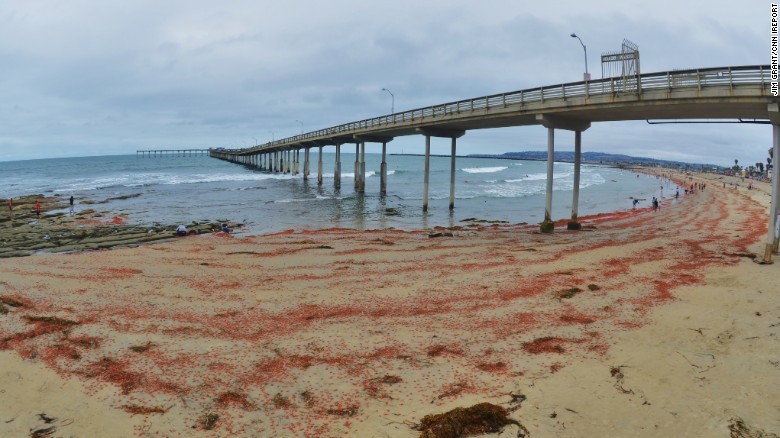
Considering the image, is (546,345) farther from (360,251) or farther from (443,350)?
(360,251)

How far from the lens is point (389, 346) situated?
9.52 m

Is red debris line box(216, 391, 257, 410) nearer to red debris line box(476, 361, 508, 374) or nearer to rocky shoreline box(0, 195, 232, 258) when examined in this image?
red debris line box(476, 361, 508, 374)

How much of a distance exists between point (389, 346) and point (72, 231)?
2770cm

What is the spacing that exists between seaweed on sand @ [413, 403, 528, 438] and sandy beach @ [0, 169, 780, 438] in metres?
0.17

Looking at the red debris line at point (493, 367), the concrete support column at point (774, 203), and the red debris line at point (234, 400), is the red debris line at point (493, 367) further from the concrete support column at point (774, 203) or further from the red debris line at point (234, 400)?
the concrete support column at point (774, 203)

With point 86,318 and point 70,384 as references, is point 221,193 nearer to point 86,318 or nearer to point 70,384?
point 86,318

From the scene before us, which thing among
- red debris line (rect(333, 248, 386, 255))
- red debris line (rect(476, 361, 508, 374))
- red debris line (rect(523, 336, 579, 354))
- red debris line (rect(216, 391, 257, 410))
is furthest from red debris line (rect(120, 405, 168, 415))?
red debris line (rect(333, 248, 386, 255))

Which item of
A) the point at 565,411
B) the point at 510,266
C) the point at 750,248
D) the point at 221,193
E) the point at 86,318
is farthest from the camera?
the point at 221,193

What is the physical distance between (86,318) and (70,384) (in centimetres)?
379

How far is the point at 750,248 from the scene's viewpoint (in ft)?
62.7

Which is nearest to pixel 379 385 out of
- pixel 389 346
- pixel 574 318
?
pixel 389 346

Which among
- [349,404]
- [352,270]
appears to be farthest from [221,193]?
[349,404]

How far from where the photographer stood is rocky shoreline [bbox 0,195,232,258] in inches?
921

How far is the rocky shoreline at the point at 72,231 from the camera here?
2338 centimetres
